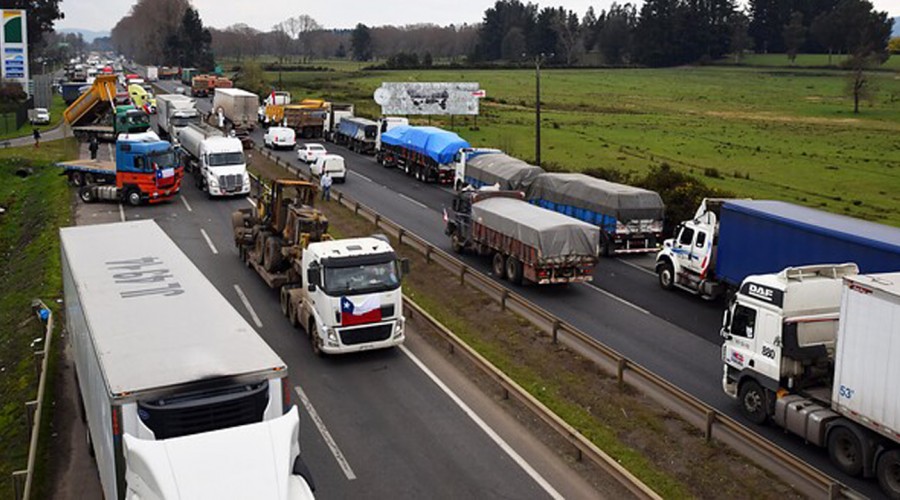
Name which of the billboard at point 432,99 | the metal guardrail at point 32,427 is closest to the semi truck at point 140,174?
the metal guardrail at point 32,427

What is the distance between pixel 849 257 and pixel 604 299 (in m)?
8.75

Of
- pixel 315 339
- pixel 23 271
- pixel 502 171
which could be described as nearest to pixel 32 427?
pixel 315 339

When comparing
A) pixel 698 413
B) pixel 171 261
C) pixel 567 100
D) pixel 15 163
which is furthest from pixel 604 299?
pixel 567 100

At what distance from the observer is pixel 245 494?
31.6 ft

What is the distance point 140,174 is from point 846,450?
3623 cm

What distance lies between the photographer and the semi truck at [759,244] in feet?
73.9

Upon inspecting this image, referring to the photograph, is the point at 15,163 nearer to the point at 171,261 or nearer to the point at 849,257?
the point at 171,261

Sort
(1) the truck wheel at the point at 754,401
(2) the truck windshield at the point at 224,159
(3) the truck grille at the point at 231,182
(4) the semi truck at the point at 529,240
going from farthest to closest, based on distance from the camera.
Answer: (2) the truck windshield at the point at 224,159 → (3) the truck grille at the point at 231,182 → (4) the semi truck at the point at 529,240 → (1) the truck wheel at the point at 754,401

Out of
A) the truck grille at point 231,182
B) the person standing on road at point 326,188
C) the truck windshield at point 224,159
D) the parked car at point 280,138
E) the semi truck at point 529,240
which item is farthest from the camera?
the parked car at point 280,138

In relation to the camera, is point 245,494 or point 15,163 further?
point 15,163

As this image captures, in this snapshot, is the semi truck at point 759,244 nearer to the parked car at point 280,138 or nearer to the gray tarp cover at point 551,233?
the gray tarp cover at point 551,233

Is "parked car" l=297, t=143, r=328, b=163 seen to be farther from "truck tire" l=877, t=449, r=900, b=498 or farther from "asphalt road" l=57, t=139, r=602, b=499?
"truck tire" l=877, t=449, r=900, b=498

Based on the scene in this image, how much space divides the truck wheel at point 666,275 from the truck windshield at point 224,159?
24.4 metres

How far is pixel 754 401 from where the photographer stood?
19062 millimetres
